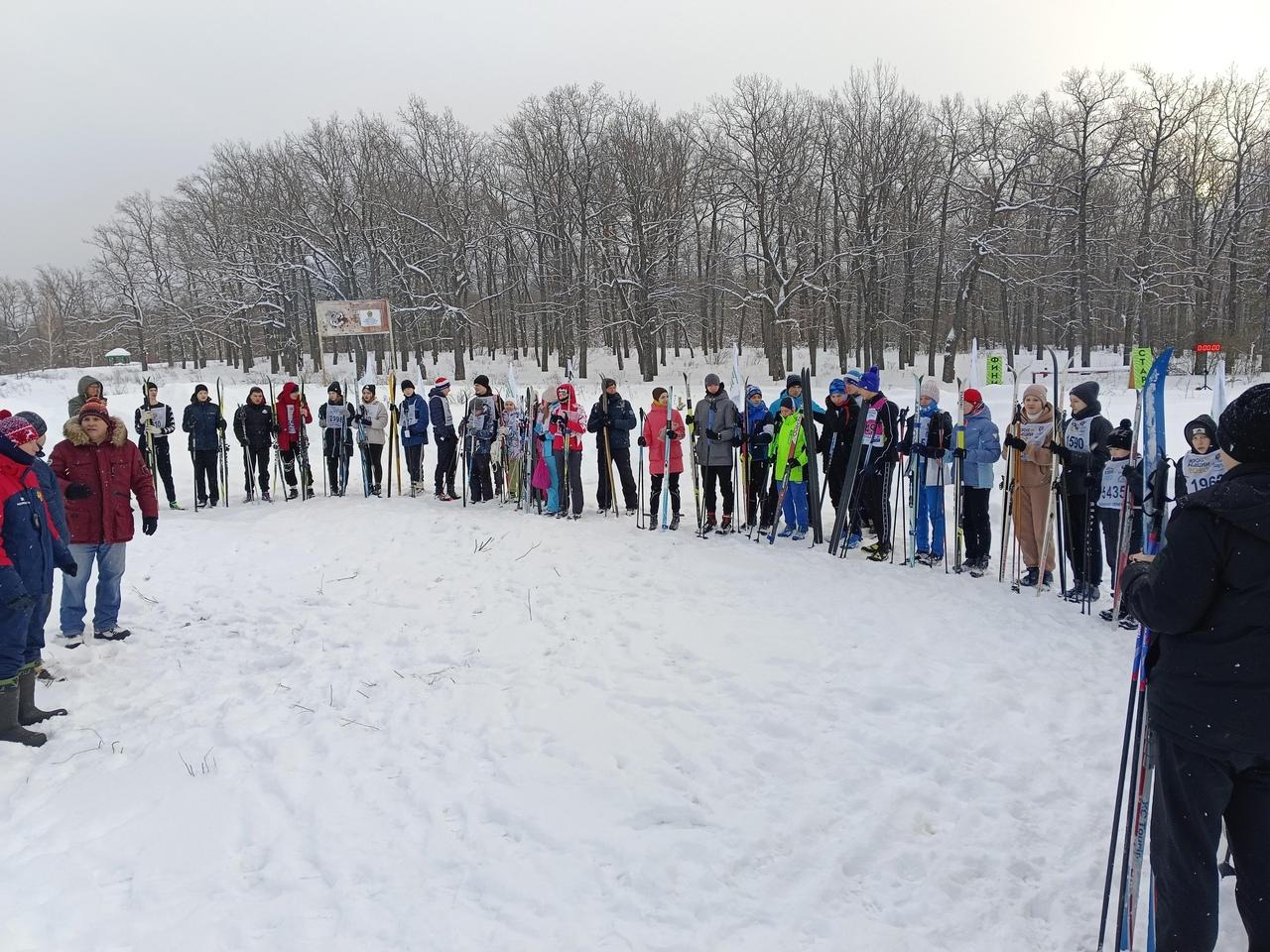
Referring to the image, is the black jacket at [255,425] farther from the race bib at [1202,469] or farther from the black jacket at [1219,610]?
the black jacket at [1219,610]

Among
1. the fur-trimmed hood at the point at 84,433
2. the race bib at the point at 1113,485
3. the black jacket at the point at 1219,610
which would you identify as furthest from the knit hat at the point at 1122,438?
the fur-trimmed hood at the point at 84,433

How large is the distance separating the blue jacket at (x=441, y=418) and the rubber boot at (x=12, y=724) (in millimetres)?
7089

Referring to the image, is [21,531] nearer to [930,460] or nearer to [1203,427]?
[930,460]

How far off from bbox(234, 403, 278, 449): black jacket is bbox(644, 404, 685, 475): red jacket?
612cm

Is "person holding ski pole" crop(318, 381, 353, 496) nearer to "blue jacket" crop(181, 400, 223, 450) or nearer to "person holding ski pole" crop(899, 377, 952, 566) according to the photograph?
"blue jacket" crop(181, 400, 223, 450)

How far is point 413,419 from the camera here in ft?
36.7

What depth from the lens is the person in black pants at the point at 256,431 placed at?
439 inches

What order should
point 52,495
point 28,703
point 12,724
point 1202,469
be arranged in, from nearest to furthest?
point 12,724 < point 28,703 < point 52,495 < point 1202,469

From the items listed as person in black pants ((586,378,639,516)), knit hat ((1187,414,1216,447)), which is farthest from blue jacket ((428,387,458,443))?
knit hat ((1187,414,1216,447))

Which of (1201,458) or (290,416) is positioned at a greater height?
(290,416)

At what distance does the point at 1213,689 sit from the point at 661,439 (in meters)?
7.69

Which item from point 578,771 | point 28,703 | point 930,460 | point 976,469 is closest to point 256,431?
point 28,703

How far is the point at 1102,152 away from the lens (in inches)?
1156

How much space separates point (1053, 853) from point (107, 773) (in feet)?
16.1
